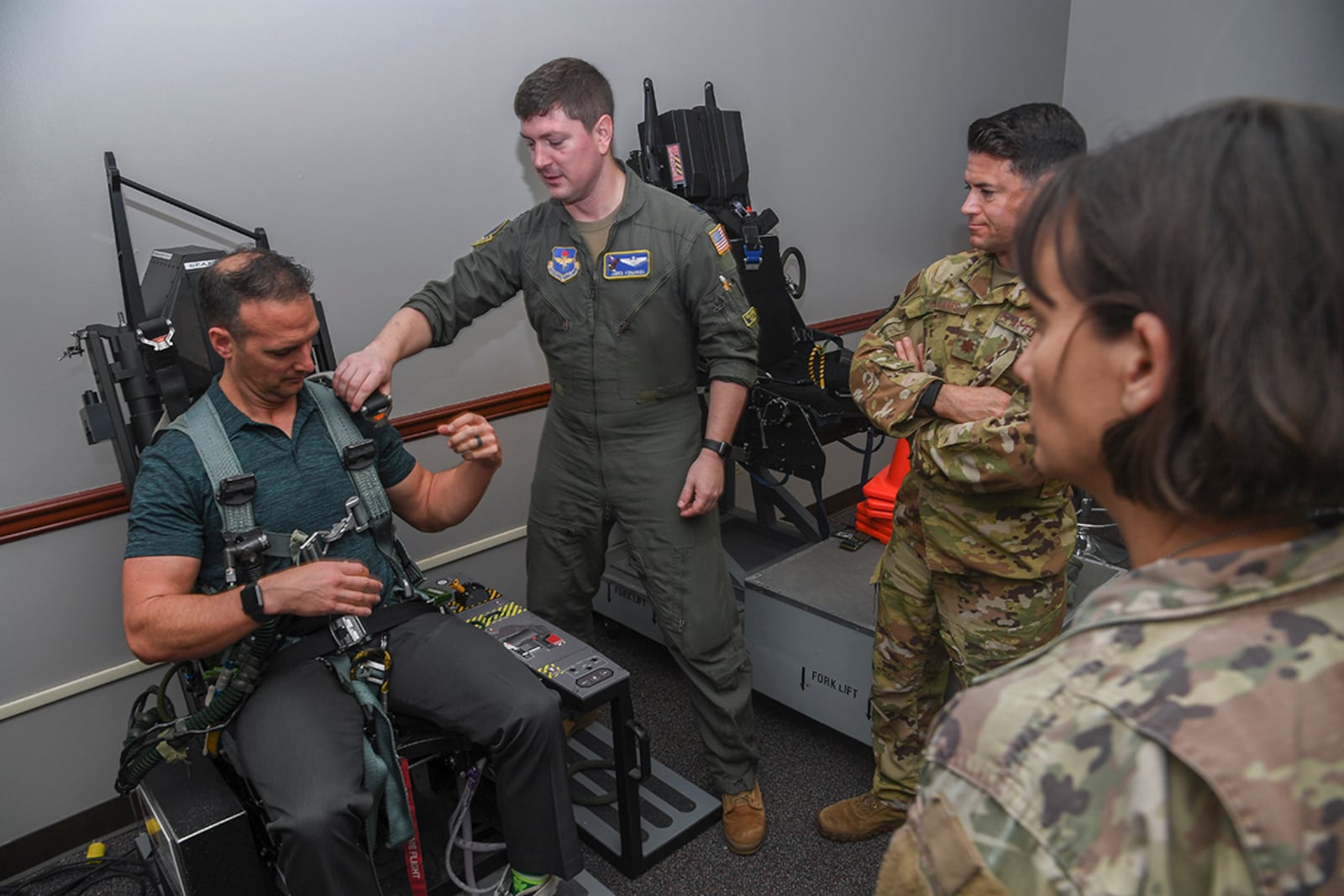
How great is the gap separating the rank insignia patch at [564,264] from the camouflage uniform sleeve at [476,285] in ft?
0.33

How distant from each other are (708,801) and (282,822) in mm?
1061

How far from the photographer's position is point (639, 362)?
6.33ft

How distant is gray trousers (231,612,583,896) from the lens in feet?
4.36

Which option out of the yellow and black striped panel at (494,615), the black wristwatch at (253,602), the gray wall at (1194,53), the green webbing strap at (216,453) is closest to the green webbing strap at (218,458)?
the green webbing strap at (216,453)

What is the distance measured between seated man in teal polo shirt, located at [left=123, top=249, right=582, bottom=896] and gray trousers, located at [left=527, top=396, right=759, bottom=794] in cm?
31

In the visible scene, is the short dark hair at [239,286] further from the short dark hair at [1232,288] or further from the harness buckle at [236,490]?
the short dark hair at [1232,288]

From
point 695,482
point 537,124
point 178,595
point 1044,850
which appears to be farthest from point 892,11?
point 1044,850


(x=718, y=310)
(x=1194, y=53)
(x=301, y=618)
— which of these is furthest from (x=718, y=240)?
(x=1194, y=53)

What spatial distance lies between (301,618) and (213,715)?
8.3 inches

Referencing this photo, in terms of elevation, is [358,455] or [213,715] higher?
[358,455]

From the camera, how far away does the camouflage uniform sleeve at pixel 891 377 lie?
5.21 ft

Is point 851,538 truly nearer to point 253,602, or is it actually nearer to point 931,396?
point 931,396

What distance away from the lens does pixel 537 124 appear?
1825 mm

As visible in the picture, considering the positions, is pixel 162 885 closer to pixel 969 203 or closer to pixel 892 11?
pixel 969 203
